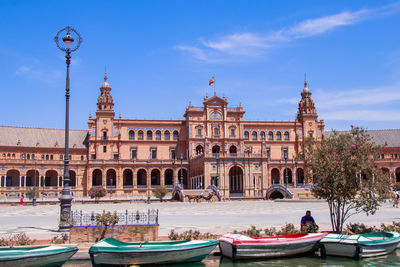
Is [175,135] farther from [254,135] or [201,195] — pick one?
[201,195]

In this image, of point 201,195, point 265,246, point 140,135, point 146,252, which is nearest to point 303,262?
point 265,246

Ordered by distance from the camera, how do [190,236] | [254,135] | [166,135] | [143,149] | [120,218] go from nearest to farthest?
[190,236] < [120,218] < [143,149] < [166,135] < [254,135]

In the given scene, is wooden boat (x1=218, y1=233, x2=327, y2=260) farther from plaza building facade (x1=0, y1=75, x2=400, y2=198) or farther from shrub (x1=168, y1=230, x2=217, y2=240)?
plaza building facade (x1=0, y1=75, x2=400, y2=198)

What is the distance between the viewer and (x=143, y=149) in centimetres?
8762

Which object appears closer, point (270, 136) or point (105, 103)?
point (105, 103)

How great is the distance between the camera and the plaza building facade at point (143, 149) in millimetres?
81625

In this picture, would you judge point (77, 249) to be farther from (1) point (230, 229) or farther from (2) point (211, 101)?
(2) point (211, 101)

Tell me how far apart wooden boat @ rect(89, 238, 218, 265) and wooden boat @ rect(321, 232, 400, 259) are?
4.29m

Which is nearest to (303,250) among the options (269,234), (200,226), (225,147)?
(269,234)

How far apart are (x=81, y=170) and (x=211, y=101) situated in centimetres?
2794

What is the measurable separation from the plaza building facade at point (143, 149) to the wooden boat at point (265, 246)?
193ft

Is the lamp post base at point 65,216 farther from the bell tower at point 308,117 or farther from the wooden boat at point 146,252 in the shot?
the bell tower at point 308,117

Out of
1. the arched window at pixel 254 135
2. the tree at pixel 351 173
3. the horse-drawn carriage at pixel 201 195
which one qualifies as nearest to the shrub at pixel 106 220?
the tree at pixel 351 173

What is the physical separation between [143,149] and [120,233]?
71064 millimetres
